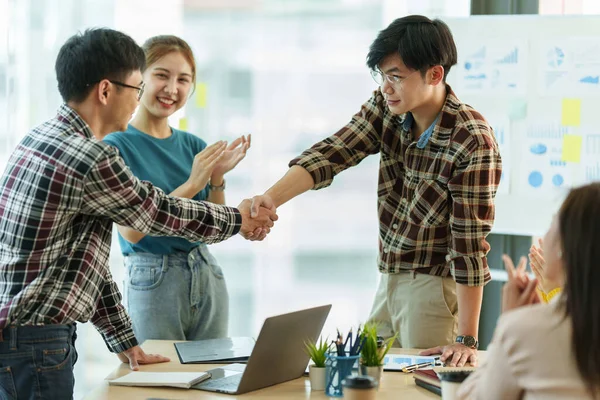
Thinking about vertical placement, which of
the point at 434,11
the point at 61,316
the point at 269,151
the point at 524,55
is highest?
the point at 434,11

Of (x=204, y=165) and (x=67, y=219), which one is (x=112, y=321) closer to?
(x=67, y=219)

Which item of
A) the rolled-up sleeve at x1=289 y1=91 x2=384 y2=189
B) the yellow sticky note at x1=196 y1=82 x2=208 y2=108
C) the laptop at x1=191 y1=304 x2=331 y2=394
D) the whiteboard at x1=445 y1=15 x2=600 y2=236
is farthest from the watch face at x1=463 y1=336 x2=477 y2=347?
the yellow sticky note at x1=196 y1=82 x2=208 y2=108

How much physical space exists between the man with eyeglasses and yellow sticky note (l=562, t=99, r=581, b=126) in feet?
3.79

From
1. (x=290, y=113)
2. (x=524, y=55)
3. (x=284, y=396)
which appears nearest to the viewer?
(x=284, y=396)

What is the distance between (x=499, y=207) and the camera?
3551 millimetres

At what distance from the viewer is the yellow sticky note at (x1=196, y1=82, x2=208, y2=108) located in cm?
395

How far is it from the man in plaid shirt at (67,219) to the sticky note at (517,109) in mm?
1881

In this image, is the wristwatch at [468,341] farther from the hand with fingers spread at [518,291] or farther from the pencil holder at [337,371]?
the hand with fingers spread at [518,291]

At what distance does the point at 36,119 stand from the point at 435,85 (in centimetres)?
214

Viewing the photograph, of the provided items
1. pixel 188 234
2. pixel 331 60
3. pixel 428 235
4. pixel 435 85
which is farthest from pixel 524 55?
pixel 188 234

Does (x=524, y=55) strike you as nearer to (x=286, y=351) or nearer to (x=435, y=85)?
(x=435, y=85)

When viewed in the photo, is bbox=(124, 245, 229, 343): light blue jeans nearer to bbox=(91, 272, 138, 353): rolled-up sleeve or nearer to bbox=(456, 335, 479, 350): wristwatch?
bbox=(91, 272, 138, 353): rolled-up sleeve

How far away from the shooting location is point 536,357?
134 centimetres

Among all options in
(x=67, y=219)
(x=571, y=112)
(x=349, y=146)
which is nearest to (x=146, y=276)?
(x=67, y=219)
